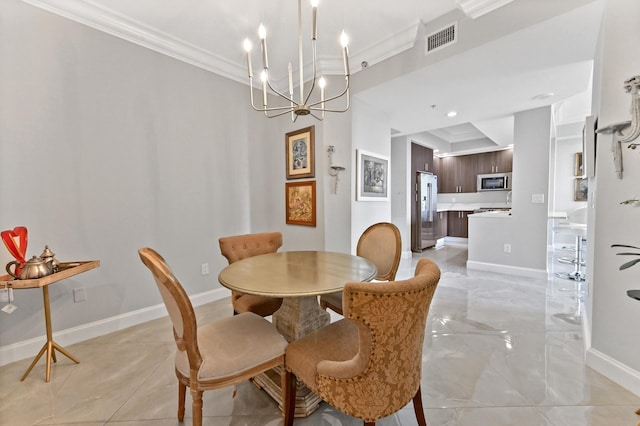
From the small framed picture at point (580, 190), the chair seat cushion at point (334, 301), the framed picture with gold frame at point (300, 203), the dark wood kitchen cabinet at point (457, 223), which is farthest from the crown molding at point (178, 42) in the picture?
the small framed picture at point (580, 190)

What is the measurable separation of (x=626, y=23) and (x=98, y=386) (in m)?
4.03

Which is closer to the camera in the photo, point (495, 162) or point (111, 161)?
point (111, 161)

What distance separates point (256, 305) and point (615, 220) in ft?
8.07

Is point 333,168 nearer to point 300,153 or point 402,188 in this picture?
point 300,153

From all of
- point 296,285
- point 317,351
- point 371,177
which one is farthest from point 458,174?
point 317,351

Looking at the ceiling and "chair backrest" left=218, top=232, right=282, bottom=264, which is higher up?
the ceiling

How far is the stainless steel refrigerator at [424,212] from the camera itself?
229 inches

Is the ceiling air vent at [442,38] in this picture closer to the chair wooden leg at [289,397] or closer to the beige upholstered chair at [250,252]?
the beige upholstered chair at [250,252]

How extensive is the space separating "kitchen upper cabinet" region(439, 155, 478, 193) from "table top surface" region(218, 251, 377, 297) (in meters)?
6.50

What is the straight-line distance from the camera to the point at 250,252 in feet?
7.70

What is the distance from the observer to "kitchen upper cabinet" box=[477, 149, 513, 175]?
661 centimetres

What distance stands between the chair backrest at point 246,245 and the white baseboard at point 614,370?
8.22 feet

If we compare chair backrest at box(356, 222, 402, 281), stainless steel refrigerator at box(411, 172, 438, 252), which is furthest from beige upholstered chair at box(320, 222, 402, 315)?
stainless steel refrigerator at box(411, 172, 438, 252)

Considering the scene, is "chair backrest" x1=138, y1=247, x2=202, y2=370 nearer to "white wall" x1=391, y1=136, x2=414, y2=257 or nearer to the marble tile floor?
the marble tile floor
